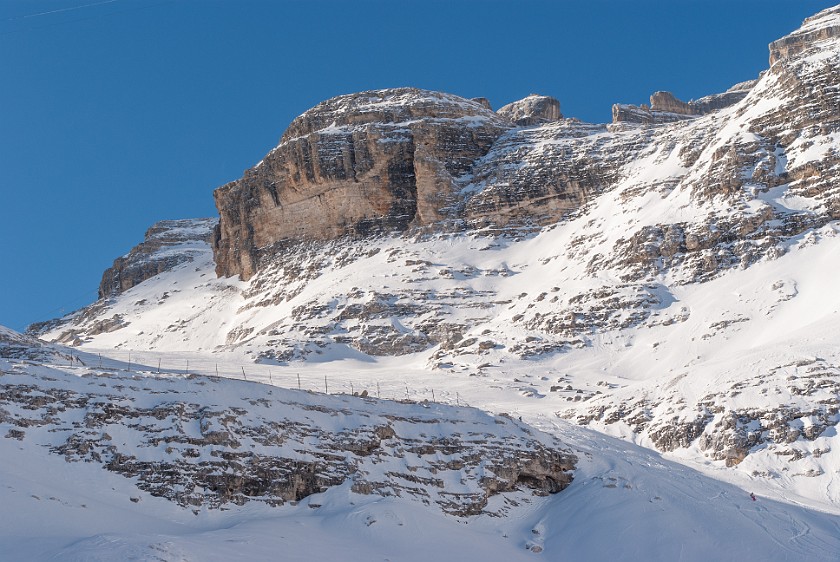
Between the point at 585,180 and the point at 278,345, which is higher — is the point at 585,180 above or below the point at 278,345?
above

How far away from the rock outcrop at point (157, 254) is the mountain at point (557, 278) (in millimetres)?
1053

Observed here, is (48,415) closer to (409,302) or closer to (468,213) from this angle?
(409,302)

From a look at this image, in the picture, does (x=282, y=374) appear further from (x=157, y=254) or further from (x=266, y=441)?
(x=157, y=254)

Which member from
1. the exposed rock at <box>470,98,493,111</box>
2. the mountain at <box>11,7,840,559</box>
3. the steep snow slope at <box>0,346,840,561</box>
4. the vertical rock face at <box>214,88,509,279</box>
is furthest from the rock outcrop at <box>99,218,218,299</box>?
the steep snow slope at <box>0,346,840,561</box>

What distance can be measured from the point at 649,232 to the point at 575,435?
40821mm

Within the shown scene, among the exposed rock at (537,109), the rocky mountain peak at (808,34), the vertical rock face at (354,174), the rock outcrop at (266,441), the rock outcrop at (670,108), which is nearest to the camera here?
the rock outcrop at (266,441)

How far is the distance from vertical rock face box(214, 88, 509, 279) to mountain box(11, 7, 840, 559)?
0.30 m

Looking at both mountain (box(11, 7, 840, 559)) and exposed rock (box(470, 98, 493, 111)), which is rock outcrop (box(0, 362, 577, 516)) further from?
exposed rock (box(470, 98, 493, 111))

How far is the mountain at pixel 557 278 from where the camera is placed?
50312 mm

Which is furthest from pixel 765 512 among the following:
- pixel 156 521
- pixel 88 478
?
pixel 88 478

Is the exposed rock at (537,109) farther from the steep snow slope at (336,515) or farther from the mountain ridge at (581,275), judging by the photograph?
the steep snow slope at (336,515)

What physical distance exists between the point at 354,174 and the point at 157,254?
49926 mm

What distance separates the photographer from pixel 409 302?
291 ft

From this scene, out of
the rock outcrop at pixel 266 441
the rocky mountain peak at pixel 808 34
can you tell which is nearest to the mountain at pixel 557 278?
the rocky mountain peak at pixel 808 34
